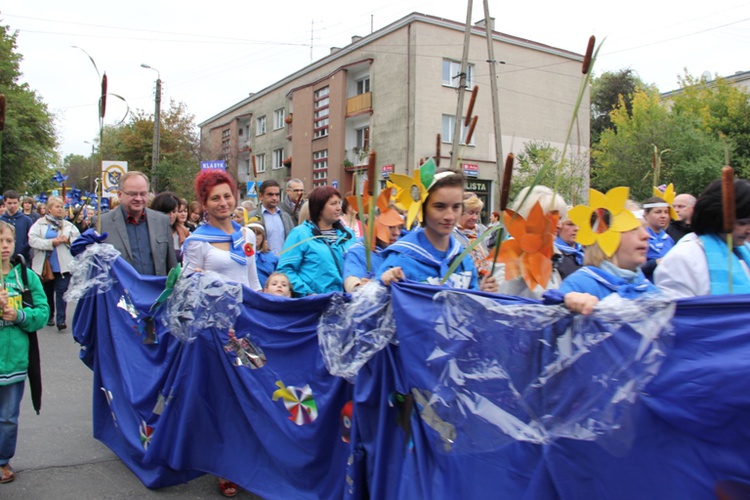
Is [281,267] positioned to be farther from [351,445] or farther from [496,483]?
[496,483]

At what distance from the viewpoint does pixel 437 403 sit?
2.29 meters

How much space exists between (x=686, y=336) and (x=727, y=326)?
101mm

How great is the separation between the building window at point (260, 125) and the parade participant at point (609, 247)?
1515 inches

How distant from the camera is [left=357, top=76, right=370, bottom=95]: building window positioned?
2937cm

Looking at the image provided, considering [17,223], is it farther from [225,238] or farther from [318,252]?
[318,252]

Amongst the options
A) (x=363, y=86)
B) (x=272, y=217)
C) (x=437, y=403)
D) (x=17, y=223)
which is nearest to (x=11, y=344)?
(x=437, y=403)

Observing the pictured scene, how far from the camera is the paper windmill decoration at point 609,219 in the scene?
7.14ft

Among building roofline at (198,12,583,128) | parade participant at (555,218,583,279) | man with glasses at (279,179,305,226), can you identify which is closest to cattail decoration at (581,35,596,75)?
parade participant at (555,218,583,279)

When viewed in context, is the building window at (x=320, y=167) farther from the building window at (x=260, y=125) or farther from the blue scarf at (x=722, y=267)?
the blue scarf at (x=722, y=267)

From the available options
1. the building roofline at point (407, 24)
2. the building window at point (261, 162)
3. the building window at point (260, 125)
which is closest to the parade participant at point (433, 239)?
the building roofline at point (407, 24)

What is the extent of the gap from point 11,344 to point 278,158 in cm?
3554

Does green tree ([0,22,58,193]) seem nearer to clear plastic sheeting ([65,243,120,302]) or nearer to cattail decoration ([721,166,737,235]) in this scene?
clear plastic sheeting ([65,243,120,302])

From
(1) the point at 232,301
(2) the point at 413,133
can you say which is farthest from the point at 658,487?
(2) the point at 413,133

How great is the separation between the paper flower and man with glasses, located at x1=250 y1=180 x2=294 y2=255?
3.54 m
